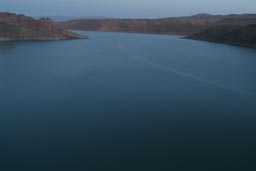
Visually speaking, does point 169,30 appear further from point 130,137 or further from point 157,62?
point 130,137

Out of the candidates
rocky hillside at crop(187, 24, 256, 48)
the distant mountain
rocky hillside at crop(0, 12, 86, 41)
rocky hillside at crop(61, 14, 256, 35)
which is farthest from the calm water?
rocky hillside at crop(61, 14, 256, 35)

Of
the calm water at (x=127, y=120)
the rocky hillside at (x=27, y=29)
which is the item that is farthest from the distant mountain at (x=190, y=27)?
the calm water at (x=127, y=120)

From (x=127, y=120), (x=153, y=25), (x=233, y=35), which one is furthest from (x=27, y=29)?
(x=127, y=120)

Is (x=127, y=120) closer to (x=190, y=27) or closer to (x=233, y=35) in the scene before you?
(x=233, y=35)

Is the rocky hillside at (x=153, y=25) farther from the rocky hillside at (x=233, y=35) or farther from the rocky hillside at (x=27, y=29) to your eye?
the rocky hillside at (x=27, y=29)

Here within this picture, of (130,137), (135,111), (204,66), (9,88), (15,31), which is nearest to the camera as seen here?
(130,137)

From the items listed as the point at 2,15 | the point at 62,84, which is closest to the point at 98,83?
the point at 62,84

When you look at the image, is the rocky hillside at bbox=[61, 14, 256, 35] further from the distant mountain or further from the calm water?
the calm water
